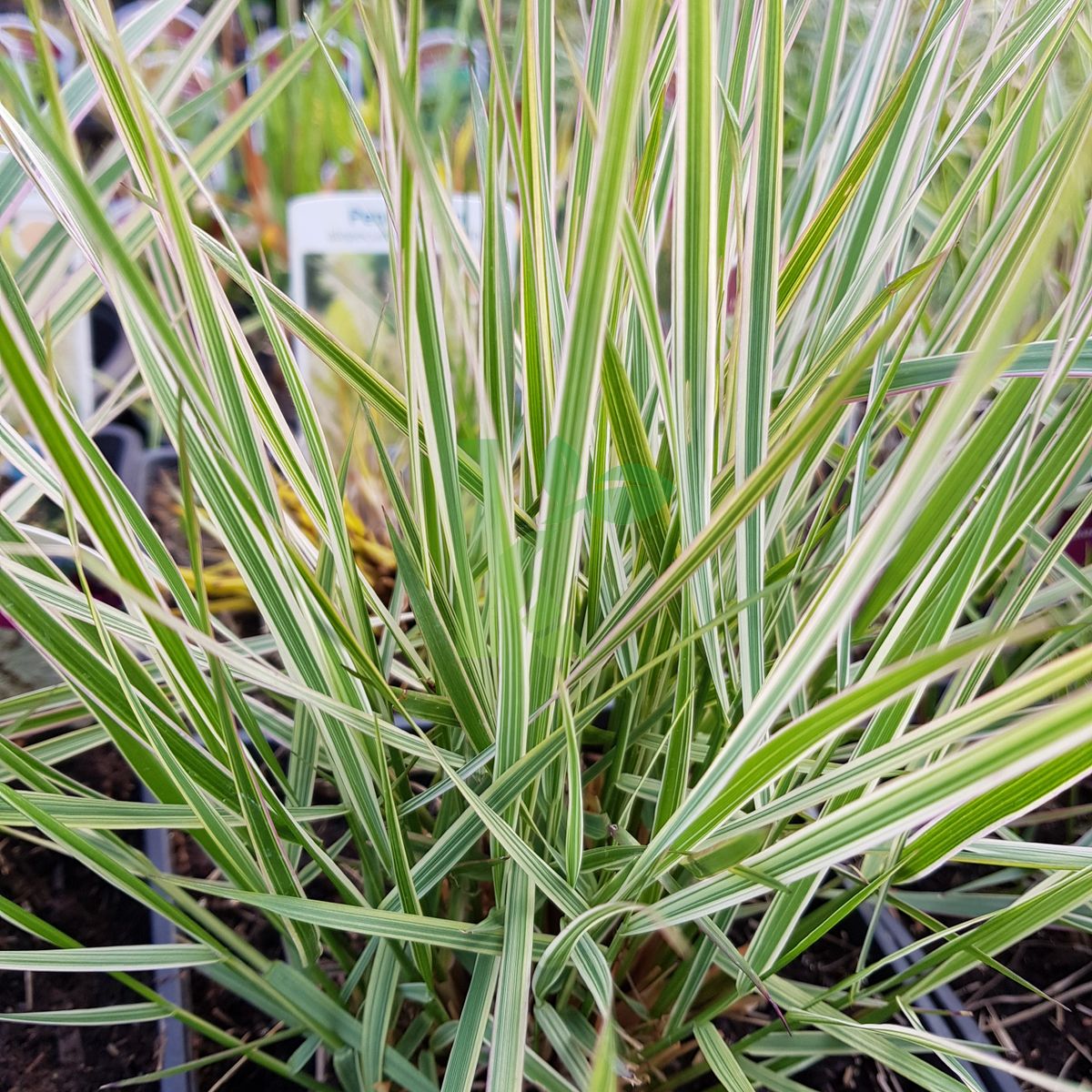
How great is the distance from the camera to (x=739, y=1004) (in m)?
0.46

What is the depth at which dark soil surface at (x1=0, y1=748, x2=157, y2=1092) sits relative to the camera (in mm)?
432

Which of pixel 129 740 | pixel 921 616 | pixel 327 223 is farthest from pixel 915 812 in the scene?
pixel 327 223

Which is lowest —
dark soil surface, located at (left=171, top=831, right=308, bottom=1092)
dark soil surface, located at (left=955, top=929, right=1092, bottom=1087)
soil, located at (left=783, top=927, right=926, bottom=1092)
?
dark soil surface, located at (left=955, top=929, right=1092, bottom=1087)

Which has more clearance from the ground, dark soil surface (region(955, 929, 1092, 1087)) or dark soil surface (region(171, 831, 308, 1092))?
dark soil surface (region(171, 831, 308, 1092))

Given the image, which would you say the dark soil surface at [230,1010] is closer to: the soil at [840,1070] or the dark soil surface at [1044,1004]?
the soil at [840,1070]

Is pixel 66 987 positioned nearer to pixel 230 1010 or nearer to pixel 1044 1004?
pixel 230 1010

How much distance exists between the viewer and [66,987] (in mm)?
483

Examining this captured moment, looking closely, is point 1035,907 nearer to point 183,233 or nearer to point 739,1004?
point 739,1004

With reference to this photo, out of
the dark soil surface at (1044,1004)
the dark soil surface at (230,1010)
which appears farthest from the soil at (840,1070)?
the dark soil surface at (230,1010)

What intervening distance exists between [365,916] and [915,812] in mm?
181

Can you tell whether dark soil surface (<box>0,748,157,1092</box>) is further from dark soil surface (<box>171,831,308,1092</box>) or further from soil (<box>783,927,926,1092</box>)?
soil (<box>783,927,926,1092</box>)

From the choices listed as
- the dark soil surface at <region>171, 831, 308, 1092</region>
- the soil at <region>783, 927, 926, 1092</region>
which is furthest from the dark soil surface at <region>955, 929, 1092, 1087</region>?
the dark soil surface at <region>171, 831, 308, 1092</region>

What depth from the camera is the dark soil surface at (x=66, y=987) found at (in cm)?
43

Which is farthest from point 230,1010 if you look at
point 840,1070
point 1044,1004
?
point 1044,1004
